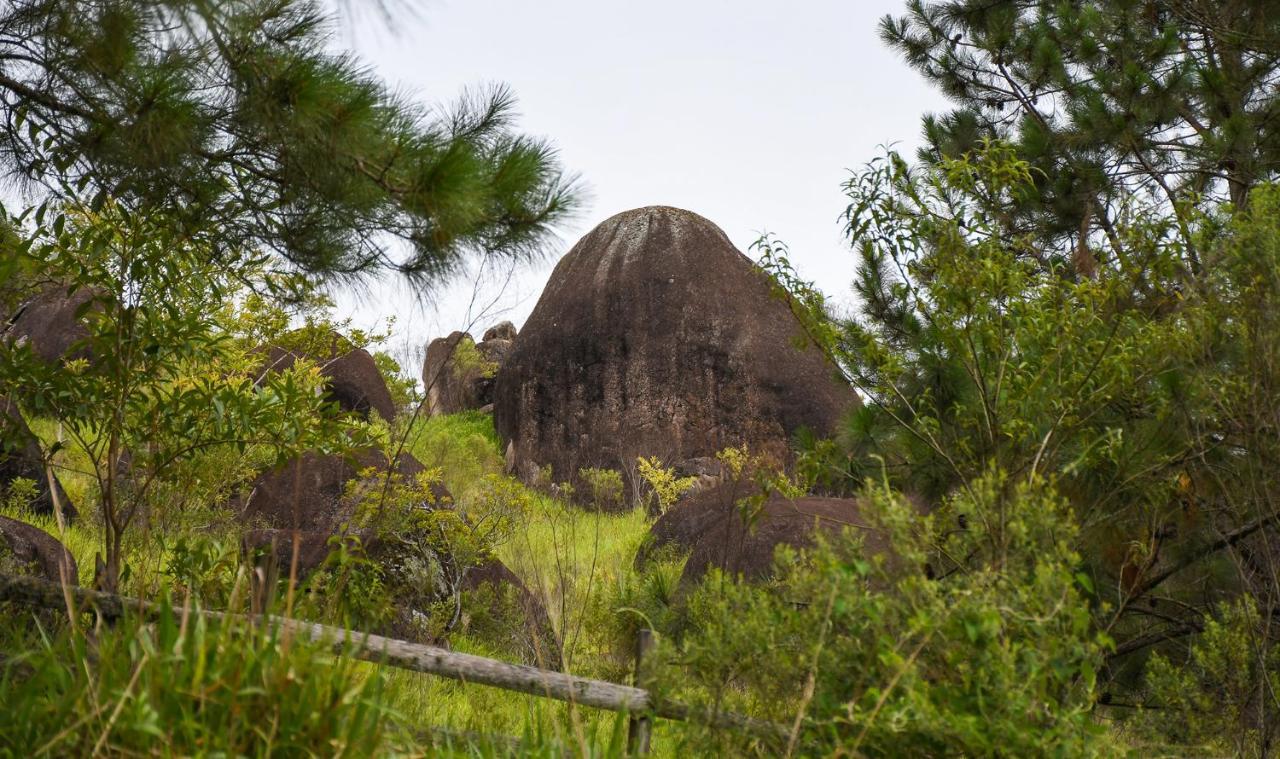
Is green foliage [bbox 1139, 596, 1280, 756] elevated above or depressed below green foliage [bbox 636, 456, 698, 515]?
below

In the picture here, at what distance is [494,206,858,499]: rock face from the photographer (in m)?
18.3

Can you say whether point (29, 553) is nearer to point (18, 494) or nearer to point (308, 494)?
point (18, 494)

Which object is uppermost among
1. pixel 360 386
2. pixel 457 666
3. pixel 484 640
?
pixel 360 386

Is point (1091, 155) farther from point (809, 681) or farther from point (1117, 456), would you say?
point (809, 681)

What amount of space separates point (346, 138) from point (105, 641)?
1937mm

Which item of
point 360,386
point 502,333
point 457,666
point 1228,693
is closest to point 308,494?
point 360,386

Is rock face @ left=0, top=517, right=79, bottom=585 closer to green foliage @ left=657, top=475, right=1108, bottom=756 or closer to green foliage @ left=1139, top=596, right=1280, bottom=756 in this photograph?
green foliage @ left=657, top=475, right=1108, bottom=756

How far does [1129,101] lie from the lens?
9.83 meters

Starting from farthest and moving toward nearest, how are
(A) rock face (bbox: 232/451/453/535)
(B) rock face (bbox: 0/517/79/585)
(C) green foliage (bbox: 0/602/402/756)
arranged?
(A) rock face (bbox: 232/451/453/535) → (B) rock face (bbox: 0/517/79/585) → (C) green foliage (bbox: 0/602/402/756)

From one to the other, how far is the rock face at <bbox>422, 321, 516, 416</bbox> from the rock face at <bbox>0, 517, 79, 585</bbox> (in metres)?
13.5

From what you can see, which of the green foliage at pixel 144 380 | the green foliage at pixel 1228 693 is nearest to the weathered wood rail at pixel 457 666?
the green foliage at pixel 144 380

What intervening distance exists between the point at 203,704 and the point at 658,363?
51.3 ft

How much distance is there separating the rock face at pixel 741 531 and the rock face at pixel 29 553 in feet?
14.9

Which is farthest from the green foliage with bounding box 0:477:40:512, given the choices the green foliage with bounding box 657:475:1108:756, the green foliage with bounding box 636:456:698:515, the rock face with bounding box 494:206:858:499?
the green foliage with bounding box 657:475:1108:756
